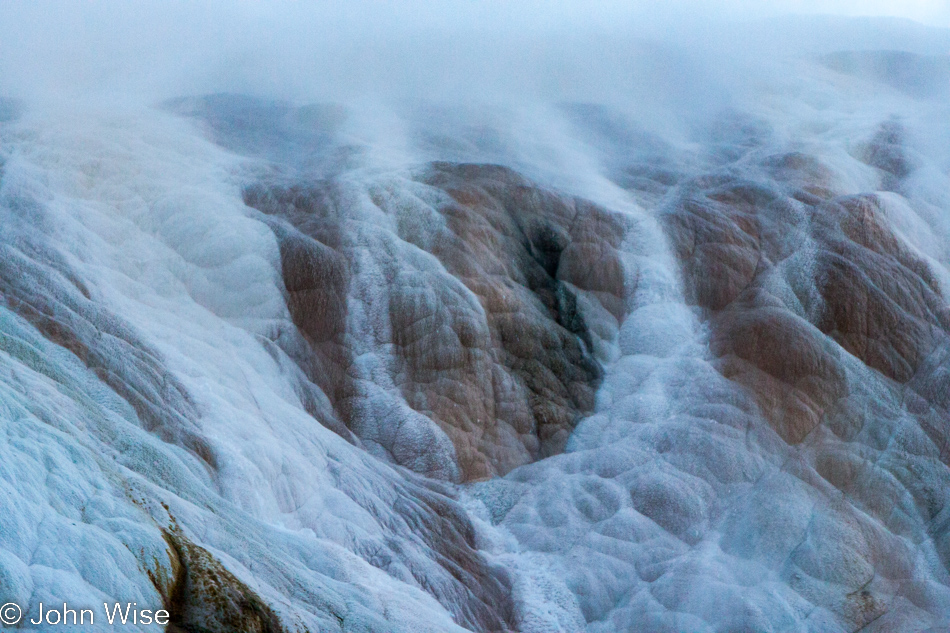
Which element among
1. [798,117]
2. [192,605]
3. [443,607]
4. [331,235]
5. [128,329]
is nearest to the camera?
[192,605]

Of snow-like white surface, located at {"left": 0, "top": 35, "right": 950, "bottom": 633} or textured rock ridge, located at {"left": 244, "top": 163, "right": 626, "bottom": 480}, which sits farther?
textured rock ridge, located at {"left": 244, "top": 163, "right": 626, "bottom": 480}

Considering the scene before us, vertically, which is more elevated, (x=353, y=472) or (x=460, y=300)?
(x=460, y=300)

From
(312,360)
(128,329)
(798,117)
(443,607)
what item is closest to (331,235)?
(312,360)

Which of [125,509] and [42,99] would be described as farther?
[42,99]

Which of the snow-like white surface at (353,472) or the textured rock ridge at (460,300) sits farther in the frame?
the textured rock ridge at (460,300)

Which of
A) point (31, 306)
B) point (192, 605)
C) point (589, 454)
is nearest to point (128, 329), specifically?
point (31, 306)

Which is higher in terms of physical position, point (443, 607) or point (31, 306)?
point (31, 306)

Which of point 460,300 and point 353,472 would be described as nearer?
point 353,472

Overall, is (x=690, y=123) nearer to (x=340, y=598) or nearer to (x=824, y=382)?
(x=824, y=382)

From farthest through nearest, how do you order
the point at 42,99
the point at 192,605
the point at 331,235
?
the point at 42,99 → the point at 331,235 → the point at 192,605

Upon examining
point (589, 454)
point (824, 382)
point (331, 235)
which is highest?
point (331, 235)
